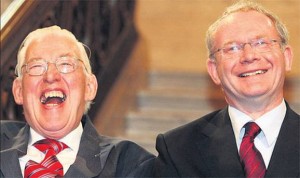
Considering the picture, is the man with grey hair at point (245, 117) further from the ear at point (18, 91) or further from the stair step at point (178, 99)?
the stair step at point (178, 99)

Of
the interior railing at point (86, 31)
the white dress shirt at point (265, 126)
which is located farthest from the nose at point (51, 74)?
the interior railing at point (86, 31)

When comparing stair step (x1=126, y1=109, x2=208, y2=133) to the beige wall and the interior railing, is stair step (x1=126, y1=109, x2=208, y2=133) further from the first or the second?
the beige wall

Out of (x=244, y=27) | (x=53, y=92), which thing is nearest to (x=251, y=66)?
(x=244, y=27)

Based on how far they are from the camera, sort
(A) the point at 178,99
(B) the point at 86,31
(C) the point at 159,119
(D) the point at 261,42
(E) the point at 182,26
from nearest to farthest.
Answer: (D) the point at 261,42
(B) the point at 86,31
(C) the point at 159,119
(A) the point at 178,99
(E) the point at 182,26

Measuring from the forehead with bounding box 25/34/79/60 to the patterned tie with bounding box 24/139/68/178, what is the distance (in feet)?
1.26

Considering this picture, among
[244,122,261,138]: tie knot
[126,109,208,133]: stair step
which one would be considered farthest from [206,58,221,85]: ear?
[126,109,208,133]: stair step

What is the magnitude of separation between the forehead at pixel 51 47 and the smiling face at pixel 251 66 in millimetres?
628

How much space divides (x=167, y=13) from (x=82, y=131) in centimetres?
404

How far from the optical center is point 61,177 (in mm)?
3230

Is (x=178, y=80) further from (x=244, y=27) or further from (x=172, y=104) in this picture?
(x=244, y=27)

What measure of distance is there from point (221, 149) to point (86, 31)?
2.43m

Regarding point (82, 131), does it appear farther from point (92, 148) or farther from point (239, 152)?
point (239, 152)

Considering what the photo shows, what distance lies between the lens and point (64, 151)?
335cm

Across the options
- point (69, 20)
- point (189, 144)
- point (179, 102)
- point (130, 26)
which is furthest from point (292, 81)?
point (189, 144)
